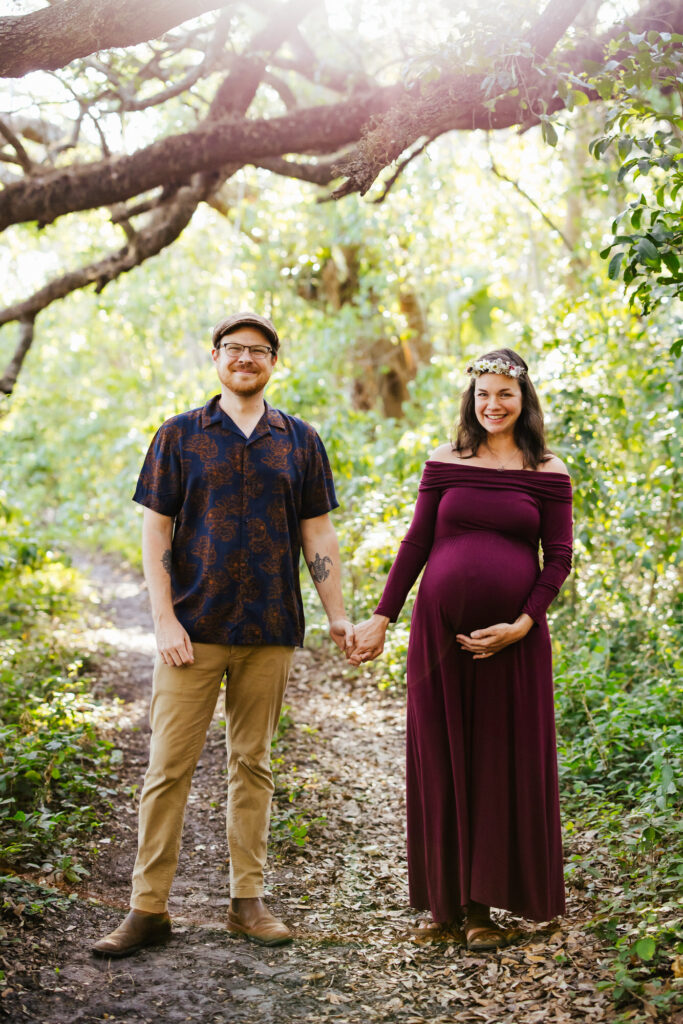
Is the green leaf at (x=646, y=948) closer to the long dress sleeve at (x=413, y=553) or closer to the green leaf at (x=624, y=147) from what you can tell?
the long dress sleeve at (x=413, y=553)

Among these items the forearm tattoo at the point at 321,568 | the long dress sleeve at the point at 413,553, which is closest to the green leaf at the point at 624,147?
the long dress sleeve at the point at 413,553

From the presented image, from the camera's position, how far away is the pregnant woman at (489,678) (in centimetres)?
339

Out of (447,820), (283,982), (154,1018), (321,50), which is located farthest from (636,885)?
(321,50)

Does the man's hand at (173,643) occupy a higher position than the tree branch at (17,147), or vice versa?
the tree branch at (17,147)

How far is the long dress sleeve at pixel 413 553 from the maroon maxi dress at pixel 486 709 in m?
0.08

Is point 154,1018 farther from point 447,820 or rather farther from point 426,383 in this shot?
point 426,383

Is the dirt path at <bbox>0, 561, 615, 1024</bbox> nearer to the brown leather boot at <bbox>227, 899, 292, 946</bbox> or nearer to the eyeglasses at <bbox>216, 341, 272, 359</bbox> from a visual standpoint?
the brown leather boot at <bbox>227, 899, 292, 946</bbox>

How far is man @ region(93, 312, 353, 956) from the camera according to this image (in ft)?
11.2

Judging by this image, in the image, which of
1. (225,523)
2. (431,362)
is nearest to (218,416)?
(225,523)

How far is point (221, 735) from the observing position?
6184 mm

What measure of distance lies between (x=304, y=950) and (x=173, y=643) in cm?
127

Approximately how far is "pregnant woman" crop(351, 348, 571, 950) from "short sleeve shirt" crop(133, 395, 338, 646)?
58cm

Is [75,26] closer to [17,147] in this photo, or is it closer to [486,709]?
[17,147]

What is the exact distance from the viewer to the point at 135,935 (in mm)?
3322
